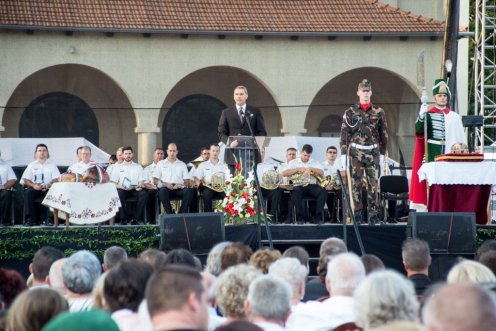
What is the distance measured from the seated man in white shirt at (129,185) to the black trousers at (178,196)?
0.94 ft

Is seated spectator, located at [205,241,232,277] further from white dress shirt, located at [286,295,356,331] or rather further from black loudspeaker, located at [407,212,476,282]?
black loudspeaker, located at [407,212,476,282]

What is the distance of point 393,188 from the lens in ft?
52.3

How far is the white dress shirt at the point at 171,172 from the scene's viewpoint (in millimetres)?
16516

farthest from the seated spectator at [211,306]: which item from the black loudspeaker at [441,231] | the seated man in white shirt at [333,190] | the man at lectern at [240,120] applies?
the seated man in white shirt at [333,190]

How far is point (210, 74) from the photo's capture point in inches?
973

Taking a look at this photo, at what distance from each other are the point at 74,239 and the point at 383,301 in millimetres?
8729

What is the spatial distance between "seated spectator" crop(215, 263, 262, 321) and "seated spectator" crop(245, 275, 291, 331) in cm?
28

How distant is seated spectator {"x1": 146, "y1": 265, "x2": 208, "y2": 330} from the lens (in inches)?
167

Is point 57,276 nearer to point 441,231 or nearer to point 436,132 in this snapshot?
point 441,231

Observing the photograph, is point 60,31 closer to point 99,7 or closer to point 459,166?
point 99,7

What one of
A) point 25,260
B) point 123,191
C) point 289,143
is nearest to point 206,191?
point 123,191

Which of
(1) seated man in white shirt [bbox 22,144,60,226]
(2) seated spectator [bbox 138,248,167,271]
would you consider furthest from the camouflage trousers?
(2) seated spectator [bbox 138,248,167,271]

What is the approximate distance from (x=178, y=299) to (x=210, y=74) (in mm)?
20634

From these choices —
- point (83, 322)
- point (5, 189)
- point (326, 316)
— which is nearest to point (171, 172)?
point (5, 189)
